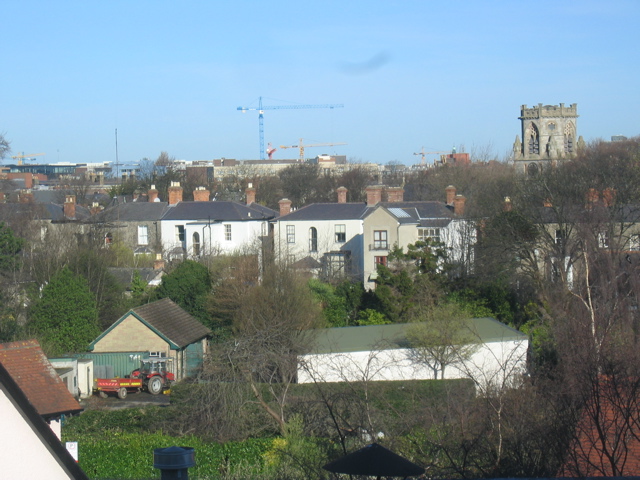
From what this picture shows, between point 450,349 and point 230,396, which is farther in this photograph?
point 450,349

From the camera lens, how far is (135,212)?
49.7 metres

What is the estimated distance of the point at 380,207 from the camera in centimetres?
3844

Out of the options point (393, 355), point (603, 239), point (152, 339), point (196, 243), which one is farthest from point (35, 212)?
point (603, 239)

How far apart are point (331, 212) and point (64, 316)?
17593 millimetres

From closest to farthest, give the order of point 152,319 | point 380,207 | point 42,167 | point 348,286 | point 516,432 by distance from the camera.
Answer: point 516,432, point 152,319, point 348,286, point 380,207, point 42,167

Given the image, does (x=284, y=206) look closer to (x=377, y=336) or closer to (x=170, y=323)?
(x=170, y=323)

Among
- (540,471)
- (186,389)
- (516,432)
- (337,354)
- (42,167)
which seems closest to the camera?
(540,471)

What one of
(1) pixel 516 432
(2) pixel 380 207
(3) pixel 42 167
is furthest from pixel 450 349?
(3) pixel 42 167

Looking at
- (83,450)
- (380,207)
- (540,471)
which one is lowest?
(83,450)

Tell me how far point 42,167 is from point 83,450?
177798 millimetres

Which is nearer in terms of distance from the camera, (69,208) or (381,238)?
(381,238)

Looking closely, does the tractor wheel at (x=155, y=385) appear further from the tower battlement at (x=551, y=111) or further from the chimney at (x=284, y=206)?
the tower battlement at (x=551, y=111)

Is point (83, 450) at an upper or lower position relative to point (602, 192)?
lower

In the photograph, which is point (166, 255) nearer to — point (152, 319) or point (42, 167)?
point (152, 319)
